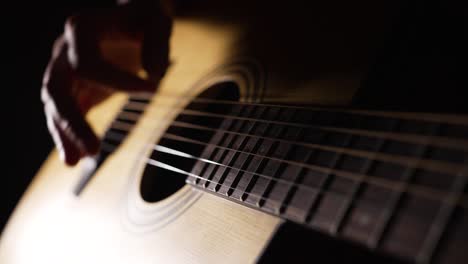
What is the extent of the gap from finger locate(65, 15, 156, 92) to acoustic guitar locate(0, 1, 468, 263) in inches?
3.2

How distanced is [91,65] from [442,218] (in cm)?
67

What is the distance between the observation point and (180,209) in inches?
25.0

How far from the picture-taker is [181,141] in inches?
31.0

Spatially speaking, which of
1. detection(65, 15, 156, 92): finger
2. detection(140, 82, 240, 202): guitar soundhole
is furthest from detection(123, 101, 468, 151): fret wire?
detection(65, 15, 156, 92): finger

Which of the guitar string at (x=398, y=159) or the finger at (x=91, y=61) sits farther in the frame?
the finger at (x=91, y=61)

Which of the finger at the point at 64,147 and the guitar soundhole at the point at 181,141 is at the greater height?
the guitar soundhole at the point at 181,141

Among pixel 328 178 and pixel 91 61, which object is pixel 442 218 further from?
pixel 91 61

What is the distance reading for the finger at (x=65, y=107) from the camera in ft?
2.78

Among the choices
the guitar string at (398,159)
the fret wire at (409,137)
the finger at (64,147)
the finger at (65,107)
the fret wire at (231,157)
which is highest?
the fret wire at (409,137)

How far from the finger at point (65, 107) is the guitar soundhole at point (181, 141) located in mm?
166

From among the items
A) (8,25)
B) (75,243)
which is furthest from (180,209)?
(8,25)

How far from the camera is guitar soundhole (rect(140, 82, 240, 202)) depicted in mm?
768

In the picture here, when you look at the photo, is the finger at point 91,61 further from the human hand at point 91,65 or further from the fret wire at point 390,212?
the fret wire at point 390,212

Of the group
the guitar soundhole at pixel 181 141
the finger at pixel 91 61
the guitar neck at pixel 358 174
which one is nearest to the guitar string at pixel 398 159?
the guitar neck at pixel 358 174
